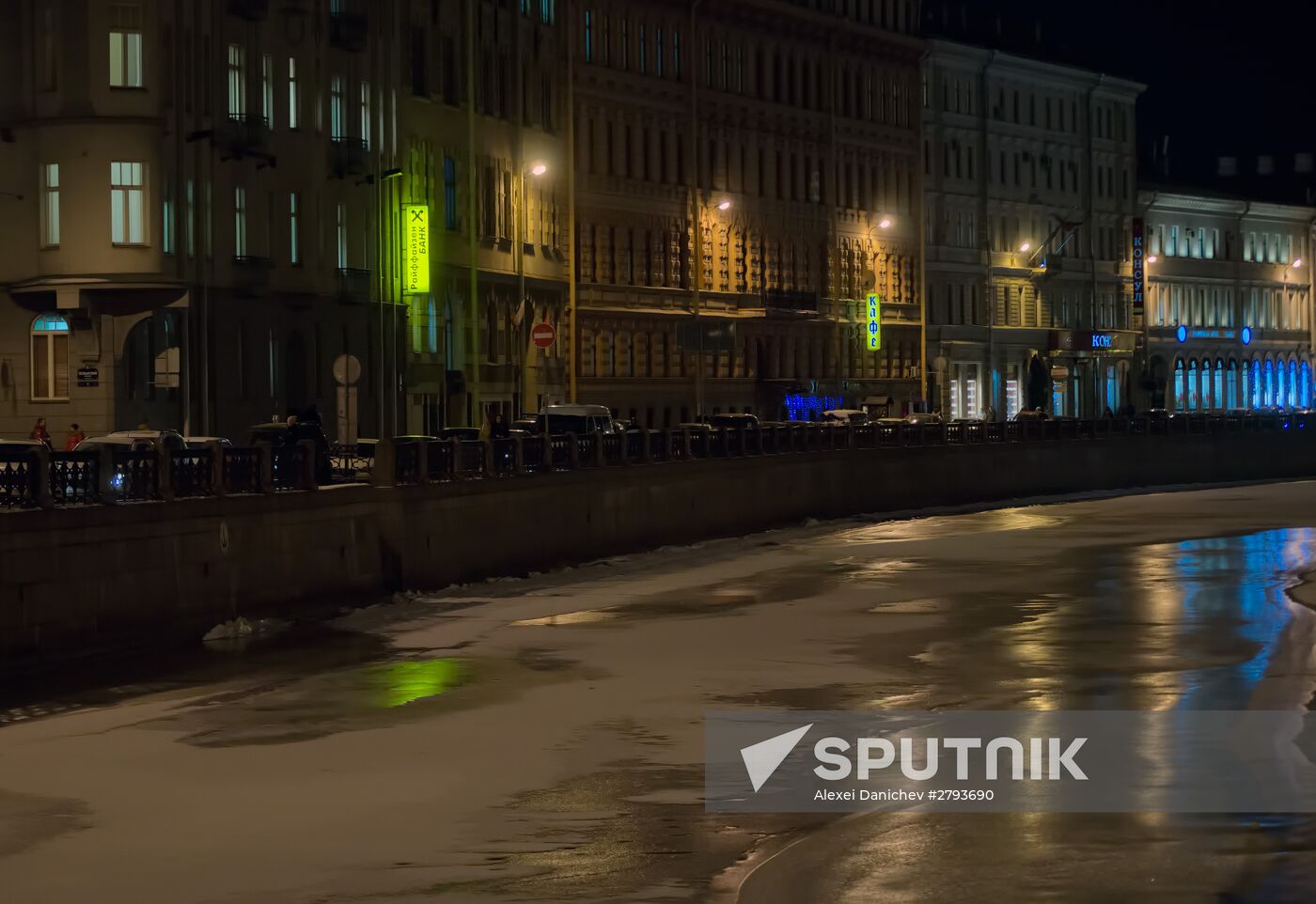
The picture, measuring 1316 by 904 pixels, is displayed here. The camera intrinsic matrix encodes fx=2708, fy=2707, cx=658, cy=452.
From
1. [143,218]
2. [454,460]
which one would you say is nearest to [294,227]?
[143,218]

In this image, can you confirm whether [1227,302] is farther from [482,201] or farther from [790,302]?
[482,201]

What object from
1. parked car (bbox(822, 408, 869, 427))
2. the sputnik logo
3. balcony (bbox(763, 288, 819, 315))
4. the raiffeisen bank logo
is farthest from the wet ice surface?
balcony (bbox(763, 288, 819, 315))

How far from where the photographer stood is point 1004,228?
12619cm

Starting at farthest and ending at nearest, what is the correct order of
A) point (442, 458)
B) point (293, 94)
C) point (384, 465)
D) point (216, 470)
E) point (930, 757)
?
point (293, 94) → point (442, 458) → point (384, 465) → point (216, 470) → point (930, 757)

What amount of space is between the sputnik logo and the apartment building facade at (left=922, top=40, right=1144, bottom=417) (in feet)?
301

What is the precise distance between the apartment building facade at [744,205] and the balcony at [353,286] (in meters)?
14.2

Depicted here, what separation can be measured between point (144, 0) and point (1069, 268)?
80.7 meters

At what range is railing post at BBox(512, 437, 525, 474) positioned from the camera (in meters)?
49.9

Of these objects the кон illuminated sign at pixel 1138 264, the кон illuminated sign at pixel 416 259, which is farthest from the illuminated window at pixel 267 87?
the кон illuminated sign at pixel 1138 264

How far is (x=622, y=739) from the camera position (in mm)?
26984

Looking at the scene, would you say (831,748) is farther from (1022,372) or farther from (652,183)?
(1022,372)

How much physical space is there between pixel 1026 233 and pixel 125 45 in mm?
76446

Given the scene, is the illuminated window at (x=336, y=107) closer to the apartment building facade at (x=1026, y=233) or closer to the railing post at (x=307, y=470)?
the railing post at (x=307, y=470)

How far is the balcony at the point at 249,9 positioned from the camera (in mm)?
61125
